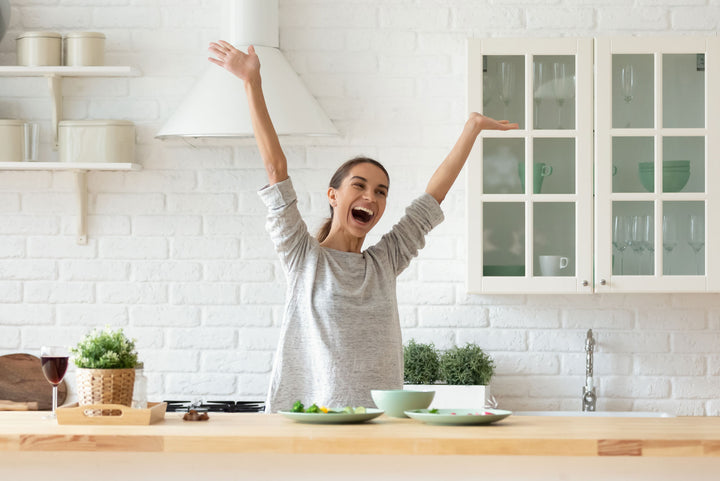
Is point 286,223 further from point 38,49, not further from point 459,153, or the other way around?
point 38,49

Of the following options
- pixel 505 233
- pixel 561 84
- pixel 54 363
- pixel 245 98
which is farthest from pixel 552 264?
pixel 54 363

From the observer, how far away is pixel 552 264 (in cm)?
324

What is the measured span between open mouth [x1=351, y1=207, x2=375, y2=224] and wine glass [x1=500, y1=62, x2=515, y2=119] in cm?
101

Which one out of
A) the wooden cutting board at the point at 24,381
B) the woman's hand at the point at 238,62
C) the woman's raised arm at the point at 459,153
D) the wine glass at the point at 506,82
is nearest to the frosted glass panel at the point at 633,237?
the wine glass at the point at 506,82

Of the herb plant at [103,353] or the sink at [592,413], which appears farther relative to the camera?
the sink at [592,413]

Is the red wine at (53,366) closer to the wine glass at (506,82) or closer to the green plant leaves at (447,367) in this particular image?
the green plant leaves at (447,367)

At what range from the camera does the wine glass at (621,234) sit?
322 centimetres

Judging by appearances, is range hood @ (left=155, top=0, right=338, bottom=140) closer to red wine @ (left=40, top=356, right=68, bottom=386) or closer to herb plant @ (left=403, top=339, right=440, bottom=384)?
herb plant @ (left=403, top=339, right=440, bottom=384)

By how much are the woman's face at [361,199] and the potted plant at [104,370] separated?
2.57 ft

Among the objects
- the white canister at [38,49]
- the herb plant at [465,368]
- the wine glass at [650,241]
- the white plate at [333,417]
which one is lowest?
the herb plant at [465,368]

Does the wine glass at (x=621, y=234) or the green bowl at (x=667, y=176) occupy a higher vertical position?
the green bowl at (x=667, y=176)

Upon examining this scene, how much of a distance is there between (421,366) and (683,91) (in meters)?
1.36

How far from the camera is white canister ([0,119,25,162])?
134 inches

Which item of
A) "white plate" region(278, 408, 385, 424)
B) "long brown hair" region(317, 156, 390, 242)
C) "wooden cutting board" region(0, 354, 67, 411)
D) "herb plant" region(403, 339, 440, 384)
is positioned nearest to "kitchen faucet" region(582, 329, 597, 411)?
"herb plant" region(403, 339, 440, 384)
